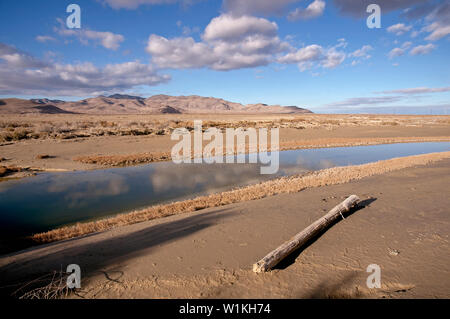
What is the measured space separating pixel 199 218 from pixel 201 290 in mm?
3592

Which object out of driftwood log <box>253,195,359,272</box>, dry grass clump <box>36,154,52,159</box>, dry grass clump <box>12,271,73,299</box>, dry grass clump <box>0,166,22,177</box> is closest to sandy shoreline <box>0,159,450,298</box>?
driftwood log <box>253,195,359,272</box>

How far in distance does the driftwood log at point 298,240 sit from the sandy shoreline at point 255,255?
171 mm

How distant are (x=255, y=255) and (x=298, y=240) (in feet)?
3.24

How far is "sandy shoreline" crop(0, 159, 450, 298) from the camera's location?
4.51 m

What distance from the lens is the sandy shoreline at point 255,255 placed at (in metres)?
4.51

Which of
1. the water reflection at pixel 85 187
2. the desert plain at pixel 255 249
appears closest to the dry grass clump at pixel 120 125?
the water reflection at pixel 85 187

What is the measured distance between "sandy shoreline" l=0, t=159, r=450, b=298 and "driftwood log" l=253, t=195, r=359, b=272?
0.17 m

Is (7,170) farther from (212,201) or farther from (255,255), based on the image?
(255,255)

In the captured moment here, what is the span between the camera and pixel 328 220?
6.96m

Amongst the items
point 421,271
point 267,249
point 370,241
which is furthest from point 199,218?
point 421,271

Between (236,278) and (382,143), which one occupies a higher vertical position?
(382,143)

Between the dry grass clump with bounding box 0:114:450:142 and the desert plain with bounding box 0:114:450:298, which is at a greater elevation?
the dry grass clump with bounding box 0:114:450:142

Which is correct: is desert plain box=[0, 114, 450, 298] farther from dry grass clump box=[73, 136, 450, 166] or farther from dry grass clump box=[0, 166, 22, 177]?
dry grass clump box=[73, 136, 450, 166]
